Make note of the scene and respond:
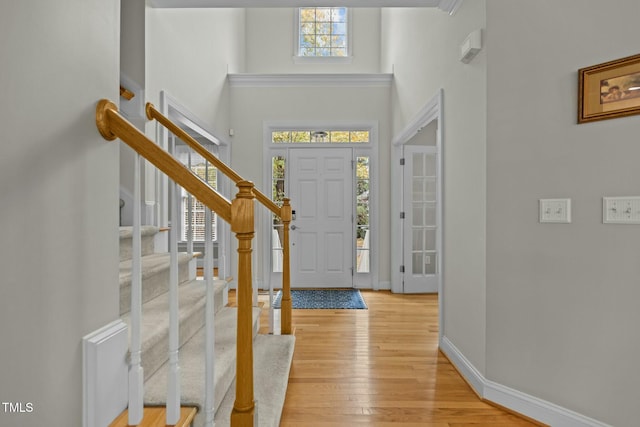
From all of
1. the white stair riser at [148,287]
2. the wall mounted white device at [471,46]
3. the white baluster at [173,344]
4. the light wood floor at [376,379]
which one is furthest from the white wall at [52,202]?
the wall mounted white device at [471,46]

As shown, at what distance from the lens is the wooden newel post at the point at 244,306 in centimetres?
117

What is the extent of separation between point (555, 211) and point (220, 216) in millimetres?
1702

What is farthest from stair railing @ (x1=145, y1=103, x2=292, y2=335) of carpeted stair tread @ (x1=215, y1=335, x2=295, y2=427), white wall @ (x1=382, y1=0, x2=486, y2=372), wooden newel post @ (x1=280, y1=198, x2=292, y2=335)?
white wall @ (x1=382, y1=0, x2=486, y2=372)

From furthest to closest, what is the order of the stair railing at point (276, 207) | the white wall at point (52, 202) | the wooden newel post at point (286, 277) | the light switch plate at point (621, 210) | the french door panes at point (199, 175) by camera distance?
1. the french door panes at point (199, 175)
2. the wooden newel post at point (286, 277)
3. the stair railing at point (276, 207)
4. the light switch plate at point (621, 210)
5. the white wall at point (52, 202)

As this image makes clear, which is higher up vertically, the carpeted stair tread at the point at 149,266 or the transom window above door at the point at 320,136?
the transom window above door at the point at 320,136

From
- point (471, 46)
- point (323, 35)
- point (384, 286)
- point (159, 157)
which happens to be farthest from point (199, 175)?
point (159, 157)

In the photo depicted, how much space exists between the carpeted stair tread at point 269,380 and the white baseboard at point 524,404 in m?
1.15

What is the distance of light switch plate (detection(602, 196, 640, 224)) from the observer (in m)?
1.65

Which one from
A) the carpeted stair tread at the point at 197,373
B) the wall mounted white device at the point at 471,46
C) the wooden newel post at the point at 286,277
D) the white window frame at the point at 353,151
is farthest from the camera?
the white window frame at the point at 353,151

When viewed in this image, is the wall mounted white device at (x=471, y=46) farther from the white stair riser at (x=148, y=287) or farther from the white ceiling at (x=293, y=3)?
the white stair riser at (x=148, y=287)

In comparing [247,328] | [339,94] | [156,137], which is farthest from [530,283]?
[339,94]

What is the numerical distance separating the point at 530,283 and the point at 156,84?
288 cm

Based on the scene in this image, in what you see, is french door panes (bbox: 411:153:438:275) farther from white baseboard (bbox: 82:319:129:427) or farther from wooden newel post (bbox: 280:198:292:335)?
white baseboard (bbox: 82:319:129:427)

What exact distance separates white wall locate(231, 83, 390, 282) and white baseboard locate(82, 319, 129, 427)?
362 cm
